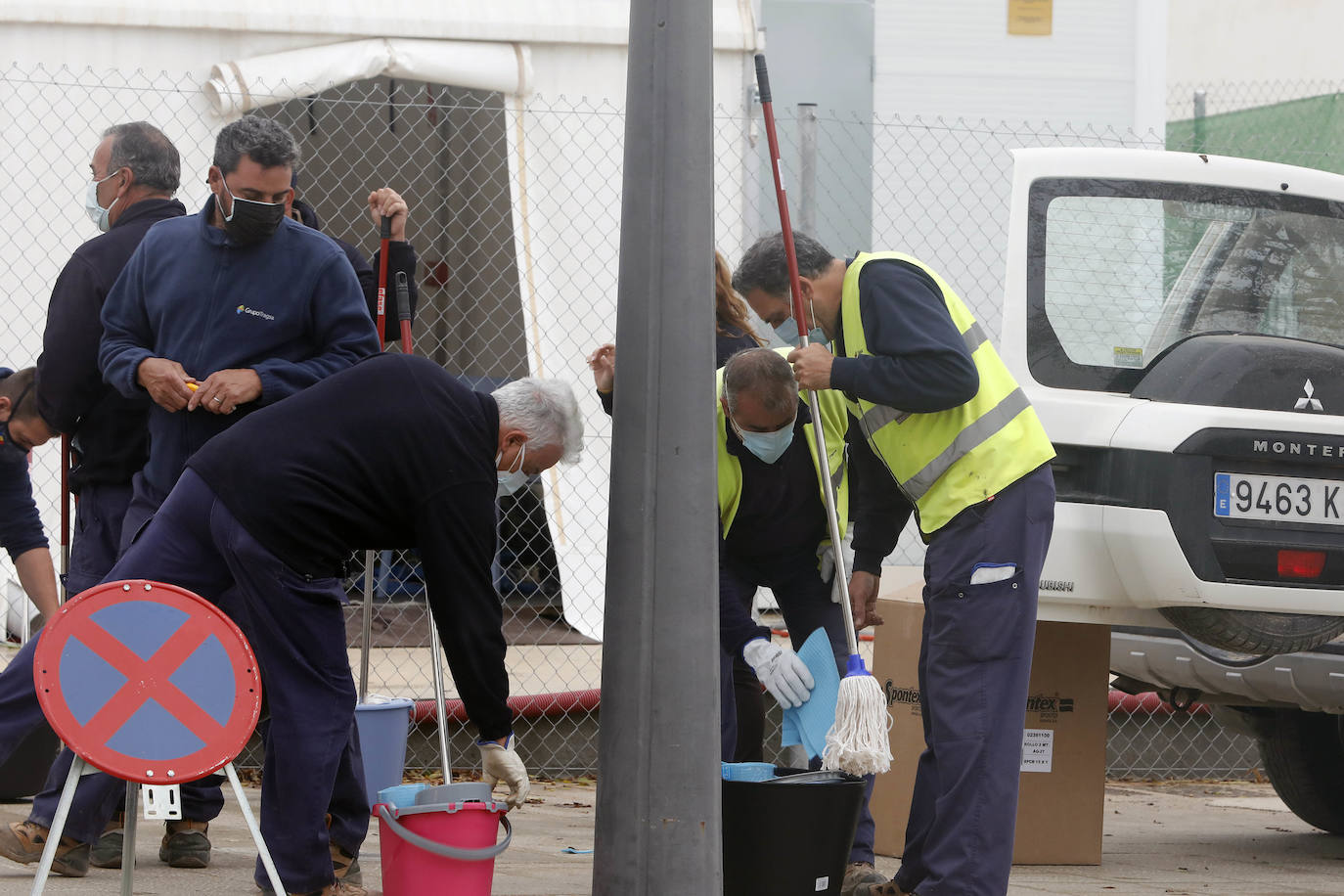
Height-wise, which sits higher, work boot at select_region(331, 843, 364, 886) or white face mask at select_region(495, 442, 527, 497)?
white face mask at select_region(495, 442, 527, 497)

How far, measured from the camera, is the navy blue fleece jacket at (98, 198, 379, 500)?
413 centimetres

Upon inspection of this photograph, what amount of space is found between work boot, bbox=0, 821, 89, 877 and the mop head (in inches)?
72.7

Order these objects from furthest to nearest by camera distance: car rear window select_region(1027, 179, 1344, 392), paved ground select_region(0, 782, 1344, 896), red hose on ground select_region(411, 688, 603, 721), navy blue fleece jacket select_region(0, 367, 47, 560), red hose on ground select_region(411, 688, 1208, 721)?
1. red hose on ground select_region(411, 688, 603, 721)
2. red hose on ground select_region(411, 688, 1208, 721)
3. navy blue fleece jacket select_region(0, 367, 47, 560)
4. car rear window select_region(1027, 179, 1344, 392)
5. paved ground select_region(0, 782, 1344, 896)

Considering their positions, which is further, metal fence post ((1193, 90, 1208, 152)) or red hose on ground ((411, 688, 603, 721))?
metal fence post ((1193, 90, 1208, 152))

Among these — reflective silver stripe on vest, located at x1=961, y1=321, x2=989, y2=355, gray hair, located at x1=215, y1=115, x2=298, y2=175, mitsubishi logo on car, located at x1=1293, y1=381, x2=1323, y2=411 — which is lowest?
mitsubishi logo on car, located at x1=1293, y1=381, x2=1323, y2=411

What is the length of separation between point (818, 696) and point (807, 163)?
3186mm

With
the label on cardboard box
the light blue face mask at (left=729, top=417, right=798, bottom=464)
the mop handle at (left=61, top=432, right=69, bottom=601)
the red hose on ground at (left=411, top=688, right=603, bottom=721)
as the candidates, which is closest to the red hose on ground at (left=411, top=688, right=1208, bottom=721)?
the red hose on ground at (left=411, top=688, right=603, bottom=721)

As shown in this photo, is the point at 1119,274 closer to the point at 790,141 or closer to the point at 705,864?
the point at 705,864

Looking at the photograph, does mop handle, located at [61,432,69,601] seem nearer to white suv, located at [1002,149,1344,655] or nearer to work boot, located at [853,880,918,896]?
work boot, located at [853,880,918,896]

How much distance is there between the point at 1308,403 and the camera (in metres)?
4.55

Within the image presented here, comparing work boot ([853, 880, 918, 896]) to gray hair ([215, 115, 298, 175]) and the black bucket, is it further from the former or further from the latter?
gray hair ([215, 115, 298, 175])

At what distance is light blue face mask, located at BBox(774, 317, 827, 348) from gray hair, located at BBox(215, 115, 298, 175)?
1.36 meters

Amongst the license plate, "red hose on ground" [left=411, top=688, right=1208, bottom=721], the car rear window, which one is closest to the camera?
the license plate

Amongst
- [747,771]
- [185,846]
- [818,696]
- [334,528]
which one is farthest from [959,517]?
[185,846]
